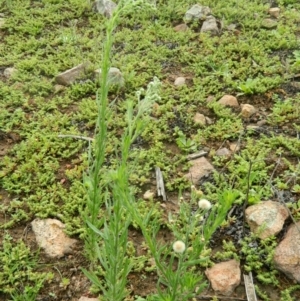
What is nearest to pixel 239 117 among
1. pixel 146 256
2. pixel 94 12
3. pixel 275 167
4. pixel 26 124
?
pixel 275 167

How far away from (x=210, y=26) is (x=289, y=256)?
3555mm

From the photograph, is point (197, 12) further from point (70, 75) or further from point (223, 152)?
point (223, 152)

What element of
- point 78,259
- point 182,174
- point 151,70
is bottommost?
point 78,259

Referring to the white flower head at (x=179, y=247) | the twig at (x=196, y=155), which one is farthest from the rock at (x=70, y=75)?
the white flower head at (x=179, y=247)

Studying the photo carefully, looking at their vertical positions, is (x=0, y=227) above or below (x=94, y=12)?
below

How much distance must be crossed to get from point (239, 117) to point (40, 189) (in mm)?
2035

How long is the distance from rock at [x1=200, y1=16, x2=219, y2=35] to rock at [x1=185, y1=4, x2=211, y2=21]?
13 cm

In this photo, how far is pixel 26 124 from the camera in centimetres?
402

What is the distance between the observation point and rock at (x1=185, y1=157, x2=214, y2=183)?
351cm

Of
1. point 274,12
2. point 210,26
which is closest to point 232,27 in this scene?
point 210,26

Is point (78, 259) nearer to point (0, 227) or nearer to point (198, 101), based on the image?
point (0, 227)

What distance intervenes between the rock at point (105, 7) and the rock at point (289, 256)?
4.15m

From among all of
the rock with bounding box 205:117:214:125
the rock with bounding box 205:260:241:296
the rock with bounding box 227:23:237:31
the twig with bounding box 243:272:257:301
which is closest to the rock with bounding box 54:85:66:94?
the rock with bounding box 205:117:214:125

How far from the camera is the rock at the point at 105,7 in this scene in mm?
5820
